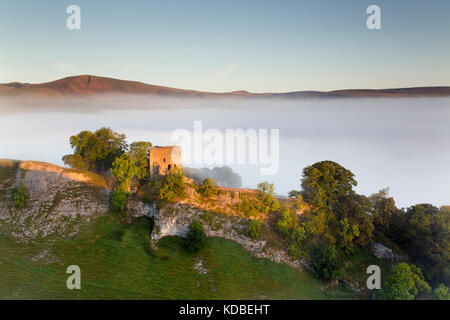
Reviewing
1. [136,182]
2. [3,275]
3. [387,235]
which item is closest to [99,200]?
[136,182]

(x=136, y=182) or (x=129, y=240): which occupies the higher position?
(x=136, y=182)

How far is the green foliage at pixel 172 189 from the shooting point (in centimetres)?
3528

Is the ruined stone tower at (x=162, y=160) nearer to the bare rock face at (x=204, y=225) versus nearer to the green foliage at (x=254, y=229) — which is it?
the bare rock face at (x=204, y=225)

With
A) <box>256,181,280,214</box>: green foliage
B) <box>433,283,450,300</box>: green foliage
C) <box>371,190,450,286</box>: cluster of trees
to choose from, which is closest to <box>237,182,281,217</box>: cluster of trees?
<box>256,181,280,214</box>: green foliage

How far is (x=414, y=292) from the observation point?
28344 mm

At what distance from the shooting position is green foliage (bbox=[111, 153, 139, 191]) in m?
37.7

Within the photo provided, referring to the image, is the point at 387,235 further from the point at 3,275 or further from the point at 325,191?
the point at 3,275

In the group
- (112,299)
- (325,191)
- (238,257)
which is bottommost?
(112,299)

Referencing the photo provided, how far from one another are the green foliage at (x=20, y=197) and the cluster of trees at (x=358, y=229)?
97.5ft

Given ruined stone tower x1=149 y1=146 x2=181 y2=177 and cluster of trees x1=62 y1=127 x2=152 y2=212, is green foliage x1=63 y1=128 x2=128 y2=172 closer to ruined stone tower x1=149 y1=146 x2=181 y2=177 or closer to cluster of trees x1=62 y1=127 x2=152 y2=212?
cluster of trees x1=62 y1=127 x2=152 y2=212

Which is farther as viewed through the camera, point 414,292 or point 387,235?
point 387,235

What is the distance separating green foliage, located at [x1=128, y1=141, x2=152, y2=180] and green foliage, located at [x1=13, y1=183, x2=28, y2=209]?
1307 cm

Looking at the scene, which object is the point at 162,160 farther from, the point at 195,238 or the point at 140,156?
the point at 195,238

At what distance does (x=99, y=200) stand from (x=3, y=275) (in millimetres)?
11580
